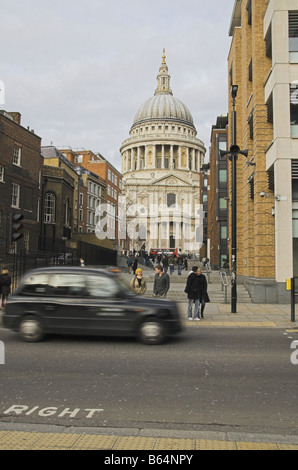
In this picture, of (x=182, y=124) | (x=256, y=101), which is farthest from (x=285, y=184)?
(x=182, y=124)

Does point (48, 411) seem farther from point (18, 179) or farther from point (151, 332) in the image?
point (18, 179)

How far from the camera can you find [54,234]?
39.2 m

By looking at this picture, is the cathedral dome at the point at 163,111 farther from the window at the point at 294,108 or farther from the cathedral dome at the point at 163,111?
the window at the point at 294,108

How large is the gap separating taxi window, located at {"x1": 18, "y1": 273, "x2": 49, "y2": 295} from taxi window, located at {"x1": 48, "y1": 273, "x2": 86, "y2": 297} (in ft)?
0.50

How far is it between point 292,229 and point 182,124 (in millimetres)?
123682

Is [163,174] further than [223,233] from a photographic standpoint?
Yes

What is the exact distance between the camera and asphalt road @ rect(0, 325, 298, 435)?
484 cm

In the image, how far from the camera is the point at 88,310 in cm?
917

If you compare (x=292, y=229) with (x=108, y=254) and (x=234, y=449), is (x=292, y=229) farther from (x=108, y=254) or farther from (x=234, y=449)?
(x=108, y=254)

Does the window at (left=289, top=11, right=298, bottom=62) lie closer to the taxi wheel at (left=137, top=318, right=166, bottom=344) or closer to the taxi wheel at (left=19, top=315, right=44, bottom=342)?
the taxi wheel at (left=137, top=318, right=166, bottom=344)

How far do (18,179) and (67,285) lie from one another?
75.5 ft

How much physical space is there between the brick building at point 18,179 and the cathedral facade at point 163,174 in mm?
54147

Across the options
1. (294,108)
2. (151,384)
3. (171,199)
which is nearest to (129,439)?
(151,384)

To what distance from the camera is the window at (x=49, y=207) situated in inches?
1548
